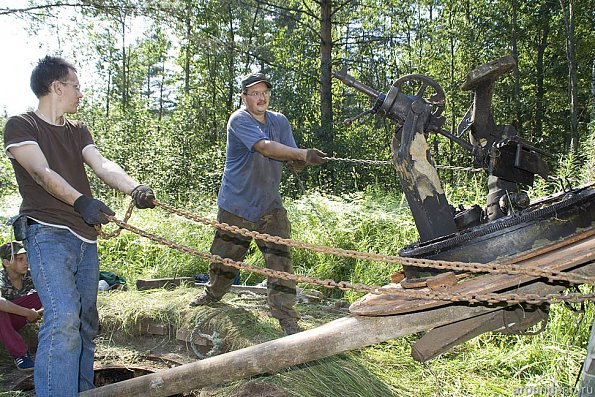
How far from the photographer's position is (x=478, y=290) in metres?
2.10

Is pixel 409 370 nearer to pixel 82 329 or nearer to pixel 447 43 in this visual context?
pixel 82 329

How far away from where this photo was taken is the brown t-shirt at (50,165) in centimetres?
290

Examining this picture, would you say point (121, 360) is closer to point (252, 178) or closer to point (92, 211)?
point (252, 178)

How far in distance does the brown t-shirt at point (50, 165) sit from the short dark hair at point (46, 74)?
15cm

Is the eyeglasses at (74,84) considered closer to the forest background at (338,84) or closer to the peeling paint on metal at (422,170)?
the peeling paint on metal at (422,170)

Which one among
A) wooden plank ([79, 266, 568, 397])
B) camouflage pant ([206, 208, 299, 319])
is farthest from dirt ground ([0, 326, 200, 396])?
wooden plank ([79, 266, 568, 397])

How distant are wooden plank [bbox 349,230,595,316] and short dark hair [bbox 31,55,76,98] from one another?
86.1 inches

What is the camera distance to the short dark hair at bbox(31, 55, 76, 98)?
3.03m

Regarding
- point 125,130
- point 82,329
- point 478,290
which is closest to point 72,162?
point 82,329

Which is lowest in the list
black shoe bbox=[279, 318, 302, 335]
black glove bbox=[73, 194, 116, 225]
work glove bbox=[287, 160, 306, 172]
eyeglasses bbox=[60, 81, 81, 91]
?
black shoe bbox=[279, 318, 302, 335]

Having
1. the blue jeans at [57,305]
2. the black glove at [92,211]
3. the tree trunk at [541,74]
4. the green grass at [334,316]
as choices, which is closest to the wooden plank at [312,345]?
the blue jeans at [57,305]

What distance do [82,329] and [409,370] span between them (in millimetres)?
2369

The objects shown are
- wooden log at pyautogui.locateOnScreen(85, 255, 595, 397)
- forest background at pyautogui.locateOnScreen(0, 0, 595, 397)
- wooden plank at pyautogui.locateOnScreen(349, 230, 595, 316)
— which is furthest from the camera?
forest background at pyautogui.locateOnScreen(0, 0, 595, 397)

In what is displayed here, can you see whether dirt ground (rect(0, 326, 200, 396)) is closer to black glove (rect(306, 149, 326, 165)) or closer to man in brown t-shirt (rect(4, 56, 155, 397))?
man in brown t-shirt (rect(4, 56, 155, 397))
